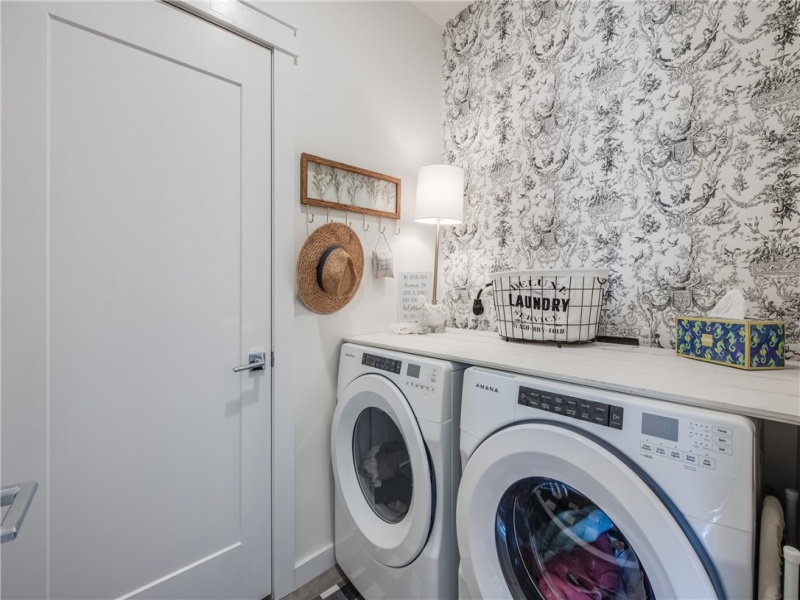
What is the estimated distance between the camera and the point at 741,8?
113 centimetres

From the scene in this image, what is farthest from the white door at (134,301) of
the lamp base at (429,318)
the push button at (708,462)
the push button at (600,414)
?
the push button at (708,462)

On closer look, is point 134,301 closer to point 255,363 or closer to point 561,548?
point 255,363

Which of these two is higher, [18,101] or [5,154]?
[18,101]

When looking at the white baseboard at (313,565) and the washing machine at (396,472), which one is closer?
the washing machine at (396,472)

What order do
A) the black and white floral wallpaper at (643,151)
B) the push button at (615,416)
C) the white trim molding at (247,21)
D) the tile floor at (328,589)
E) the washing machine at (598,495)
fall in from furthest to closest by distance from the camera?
Answer: the tile floor at (328,589)
the white trim molding at (247,21)
the black and white floral wallpaper at (643,151)
the push button at (615,416)
the washing machine at (598,495)

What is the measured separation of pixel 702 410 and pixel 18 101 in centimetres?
179

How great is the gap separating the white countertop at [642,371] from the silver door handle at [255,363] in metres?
0.42

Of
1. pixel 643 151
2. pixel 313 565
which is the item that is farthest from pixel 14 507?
pixel 643 151

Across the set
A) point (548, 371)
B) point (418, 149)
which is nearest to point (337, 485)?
→ point (548, 371)

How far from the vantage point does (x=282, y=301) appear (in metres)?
1.43

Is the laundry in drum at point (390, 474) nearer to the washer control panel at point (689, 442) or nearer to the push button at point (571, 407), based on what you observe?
the push button at point (571, 407)

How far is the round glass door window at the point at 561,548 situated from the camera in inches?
32.1

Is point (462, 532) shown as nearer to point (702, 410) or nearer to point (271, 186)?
point (702, 410)

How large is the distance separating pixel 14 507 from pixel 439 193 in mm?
1656
